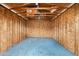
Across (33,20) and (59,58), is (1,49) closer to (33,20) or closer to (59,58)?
(59,58)

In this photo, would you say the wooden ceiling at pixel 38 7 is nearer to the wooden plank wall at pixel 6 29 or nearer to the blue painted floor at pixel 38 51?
the wooden plank wall at pixel 6 29

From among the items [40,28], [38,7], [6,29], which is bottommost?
[40,28]

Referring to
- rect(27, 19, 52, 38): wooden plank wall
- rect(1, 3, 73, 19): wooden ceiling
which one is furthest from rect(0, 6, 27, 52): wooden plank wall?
rect(27, 19, 52, 38): wooden plank wall

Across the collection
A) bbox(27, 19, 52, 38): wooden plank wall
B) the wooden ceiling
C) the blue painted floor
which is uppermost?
the wooden ceiling

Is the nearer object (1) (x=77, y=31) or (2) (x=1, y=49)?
(1) (x=77, y=31)

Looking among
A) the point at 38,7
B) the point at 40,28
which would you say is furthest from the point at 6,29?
the point at 40,28

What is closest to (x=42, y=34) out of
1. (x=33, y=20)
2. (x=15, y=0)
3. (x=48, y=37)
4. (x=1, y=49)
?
(x=48, y=37)

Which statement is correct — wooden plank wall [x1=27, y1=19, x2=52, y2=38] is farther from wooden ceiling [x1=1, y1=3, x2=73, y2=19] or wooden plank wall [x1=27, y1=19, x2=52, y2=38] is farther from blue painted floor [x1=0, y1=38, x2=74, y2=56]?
wooden ceiling [x1=1, y1=3, x2=73, y2=19]

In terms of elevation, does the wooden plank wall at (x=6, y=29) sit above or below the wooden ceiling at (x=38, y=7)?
below

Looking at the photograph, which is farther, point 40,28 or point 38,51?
point 40,28

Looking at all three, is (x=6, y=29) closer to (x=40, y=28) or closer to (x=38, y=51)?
(x=38, y=51)

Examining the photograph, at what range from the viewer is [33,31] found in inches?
631

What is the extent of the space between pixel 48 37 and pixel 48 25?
1336 mm

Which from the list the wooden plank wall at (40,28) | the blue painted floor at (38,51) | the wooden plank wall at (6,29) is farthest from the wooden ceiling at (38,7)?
the wooden plank wall at (40,28)
